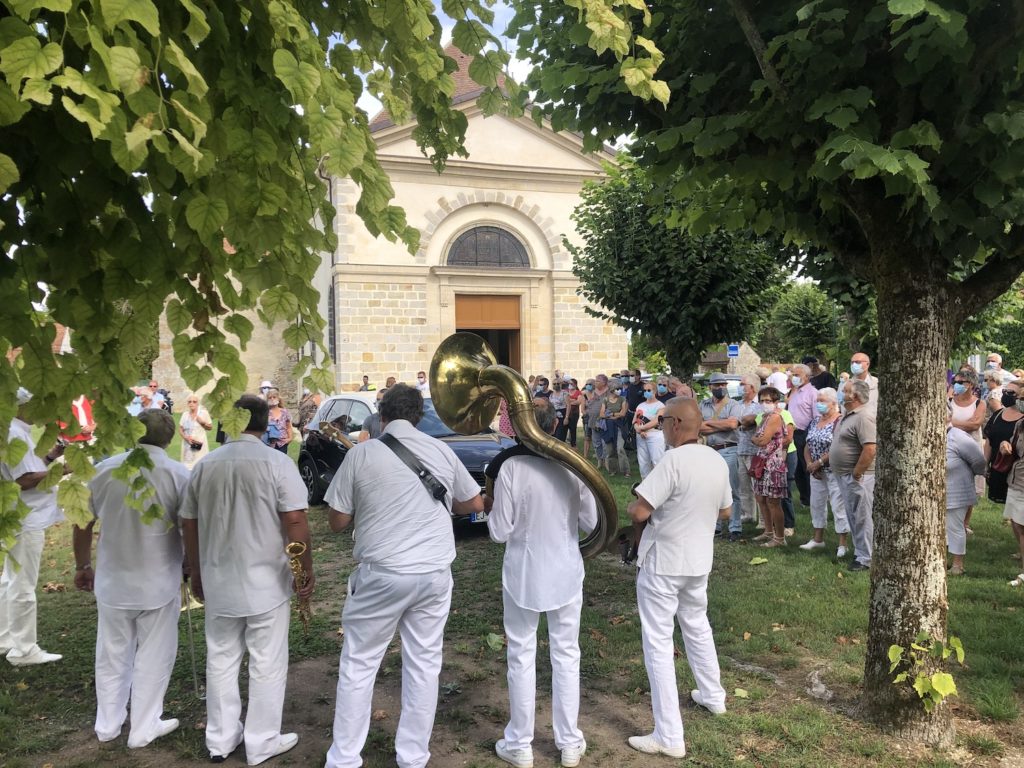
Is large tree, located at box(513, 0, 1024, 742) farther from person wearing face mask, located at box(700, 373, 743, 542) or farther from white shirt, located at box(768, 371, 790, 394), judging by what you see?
white shirt, located at box(768, 371, 790, 394)

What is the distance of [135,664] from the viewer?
162 inches

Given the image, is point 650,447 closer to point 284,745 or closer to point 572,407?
point 572,407

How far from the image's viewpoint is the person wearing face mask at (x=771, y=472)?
8125 mm

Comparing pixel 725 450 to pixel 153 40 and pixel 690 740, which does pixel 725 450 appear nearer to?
pixel 690 740

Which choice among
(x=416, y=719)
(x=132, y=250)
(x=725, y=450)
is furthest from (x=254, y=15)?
(x=725, y=450)

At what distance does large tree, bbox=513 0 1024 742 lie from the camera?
338cm

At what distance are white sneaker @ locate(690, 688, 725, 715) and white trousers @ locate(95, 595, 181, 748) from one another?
3017mm

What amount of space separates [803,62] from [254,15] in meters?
2.61

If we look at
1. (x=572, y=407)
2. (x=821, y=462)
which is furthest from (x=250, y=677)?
(x=572, y=407)

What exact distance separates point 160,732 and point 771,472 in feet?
20.5

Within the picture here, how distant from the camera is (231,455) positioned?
12.8 feet

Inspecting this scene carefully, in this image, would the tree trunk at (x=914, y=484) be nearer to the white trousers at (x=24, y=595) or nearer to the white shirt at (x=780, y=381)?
the white trousers at (x=24, y=595)

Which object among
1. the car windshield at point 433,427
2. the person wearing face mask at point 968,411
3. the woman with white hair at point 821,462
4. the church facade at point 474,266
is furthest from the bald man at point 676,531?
the church facade at point 474,266

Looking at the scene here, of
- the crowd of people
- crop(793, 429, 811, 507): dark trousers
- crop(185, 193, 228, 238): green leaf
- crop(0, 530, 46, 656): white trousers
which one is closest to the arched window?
crop(793, 429, 811, 507): dark trousers
